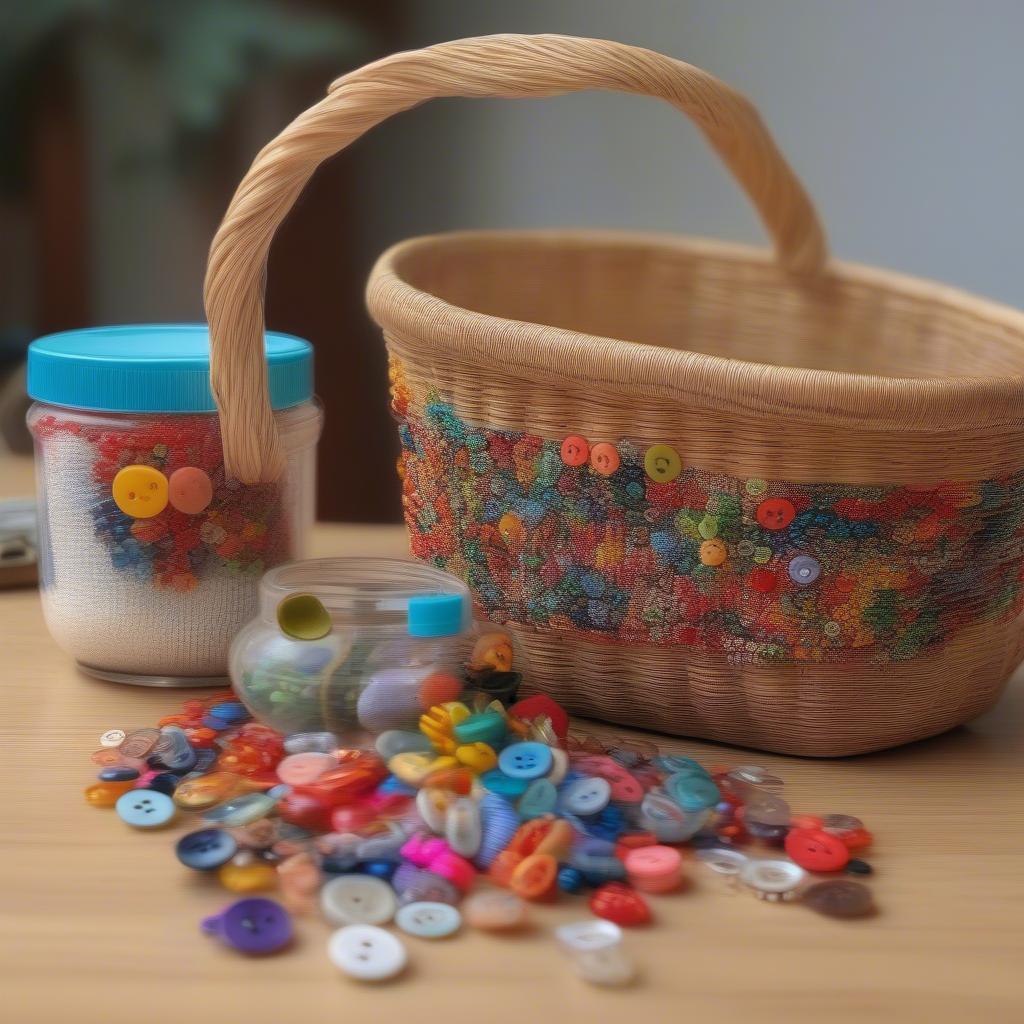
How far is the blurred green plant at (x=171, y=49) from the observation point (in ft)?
3.12

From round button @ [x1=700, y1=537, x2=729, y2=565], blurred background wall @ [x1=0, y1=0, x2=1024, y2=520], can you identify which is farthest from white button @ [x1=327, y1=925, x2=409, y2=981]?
blurred background wall @ [x1=0, y1=0, x2=1024, y2=520]

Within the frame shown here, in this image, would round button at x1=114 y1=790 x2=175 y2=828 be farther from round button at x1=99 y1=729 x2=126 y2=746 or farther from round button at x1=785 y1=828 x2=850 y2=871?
round button at x1=785 y1=828 x2=850 y2=871

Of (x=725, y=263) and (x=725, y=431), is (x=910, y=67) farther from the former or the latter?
(x=725, y=431)

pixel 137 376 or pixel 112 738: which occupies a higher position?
pixel 137 376

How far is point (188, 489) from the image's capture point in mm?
598

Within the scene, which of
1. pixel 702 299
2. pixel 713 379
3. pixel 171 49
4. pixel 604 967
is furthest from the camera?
pixel 171 49

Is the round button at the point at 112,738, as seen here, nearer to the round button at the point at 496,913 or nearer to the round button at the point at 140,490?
the round button at the point at 140,490

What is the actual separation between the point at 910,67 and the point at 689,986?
75 centimetres

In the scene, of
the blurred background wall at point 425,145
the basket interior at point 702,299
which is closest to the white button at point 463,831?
the basket interior at point 702,299

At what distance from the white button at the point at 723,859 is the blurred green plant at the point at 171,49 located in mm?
687

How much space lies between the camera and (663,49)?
0.99 metres

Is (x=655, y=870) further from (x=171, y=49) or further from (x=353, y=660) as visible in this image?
(x=171, y=49)

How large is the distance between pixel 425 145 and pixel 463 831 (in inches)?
26.4

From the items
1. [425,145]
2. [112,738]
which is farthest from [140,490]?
[425,145]
